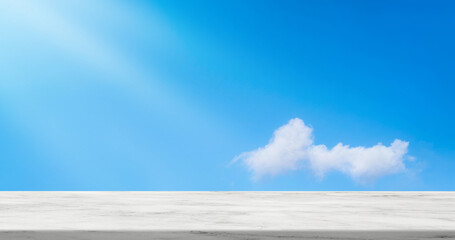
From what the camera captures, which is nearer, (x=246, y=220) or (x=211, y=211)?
(x=246, y=220)

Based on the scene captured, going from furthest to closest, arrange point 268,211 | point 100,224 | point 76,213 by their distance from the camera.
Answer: point 268,211 → point 76,213 → point 100,224

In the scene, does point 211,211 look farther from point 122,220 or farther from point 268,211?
point 122,220

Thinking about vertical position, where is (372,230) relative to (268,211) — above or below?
below

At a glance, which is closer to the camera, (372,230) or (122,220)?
(372,230)

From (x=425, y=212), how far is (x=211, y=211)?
0.88 metres
